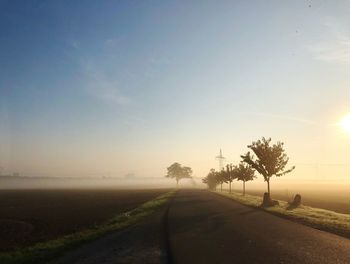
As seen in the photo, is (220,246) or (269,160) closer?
(220,246)

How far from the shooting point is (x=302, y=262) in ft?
38.6

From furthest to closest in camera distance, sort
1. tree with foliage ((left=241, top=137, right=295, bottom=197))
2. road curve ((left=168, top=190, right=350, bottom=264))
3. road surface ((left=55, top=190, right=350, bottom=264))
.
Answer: tree with foliage ((left=241, top=137, right=295, bottom=197)) < road surface ((left=55, top=190, right=350, bottom=264)) < road curve ((left=168, top=190, right=350, bottom=264))

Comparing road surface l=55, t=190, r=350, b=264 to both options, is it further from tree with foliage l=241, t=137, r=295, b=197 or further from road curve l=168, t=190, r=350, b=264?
tree with foliage l=241, t=137, r=295, b=197

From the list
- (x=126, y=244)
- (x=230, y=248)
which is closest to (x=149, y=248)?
(x=126, y=244)

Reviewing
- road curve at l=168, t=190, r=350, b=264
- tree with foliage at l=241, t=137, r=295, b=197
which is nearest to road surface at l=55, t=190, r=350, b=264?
road curve at l=168, t=190, r=350, b=264

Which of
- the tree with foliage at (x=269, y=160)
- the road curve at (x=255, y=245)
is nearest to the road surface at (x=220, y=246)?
the road curve at (x=255, y=245)

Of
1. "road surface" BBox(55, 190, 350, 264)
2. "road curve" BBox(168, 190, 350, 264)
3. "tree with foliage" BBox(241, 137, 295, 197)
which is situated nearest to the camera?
"road curve" BBox(168, 190, 350, 264)

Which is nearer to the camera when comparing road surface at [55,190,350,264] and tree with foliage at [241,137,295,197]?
road surface at [55,190,350,264]

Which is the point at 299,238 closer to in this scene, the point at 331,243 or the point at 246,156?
the point at 331,243

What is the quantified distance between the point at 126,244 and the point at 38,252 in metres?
4.24

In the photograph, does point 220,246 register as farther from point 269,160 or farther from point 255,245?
point 269,160

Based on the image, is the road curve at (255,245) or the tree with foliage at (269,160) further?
the tree with foliage at (269,160)

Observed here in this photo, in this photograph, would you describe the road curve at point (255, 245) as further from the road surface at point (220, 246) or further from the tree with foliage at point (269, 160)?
the tree with foliage at point (269, 160)

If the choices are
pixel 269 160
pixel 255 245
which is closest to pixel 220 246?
pixel 255 245
